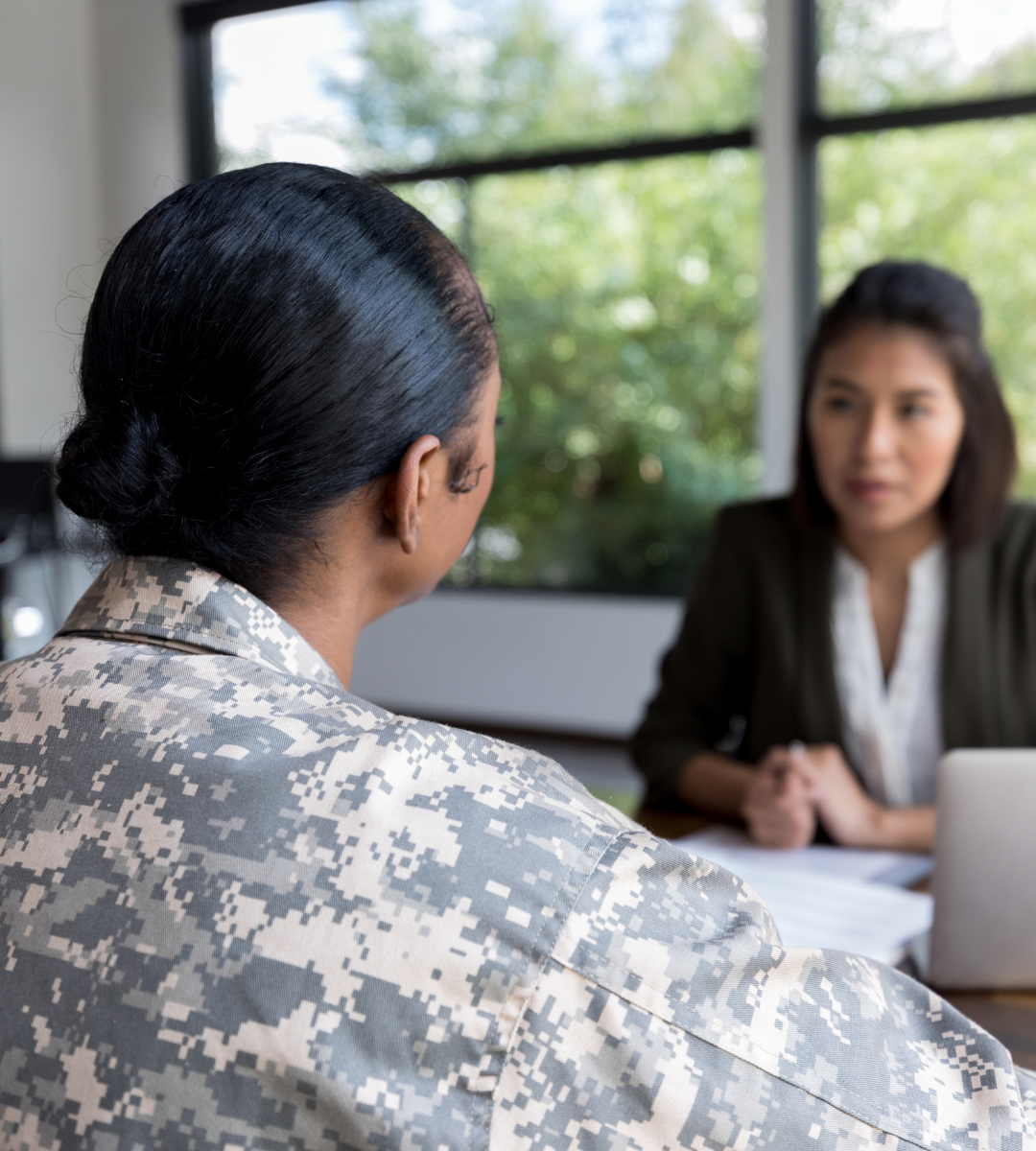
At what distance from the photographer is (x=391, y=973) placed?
1.64ft

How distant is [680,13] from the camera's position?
438 centimetres

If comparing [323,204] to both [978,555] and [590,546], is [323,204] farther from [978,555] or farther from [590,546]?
[590,546]

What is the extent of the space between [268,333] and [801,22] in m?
4.17

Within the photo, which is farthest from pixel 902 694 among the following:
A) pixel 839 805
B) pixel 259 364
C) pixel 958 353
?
pixel 259 364

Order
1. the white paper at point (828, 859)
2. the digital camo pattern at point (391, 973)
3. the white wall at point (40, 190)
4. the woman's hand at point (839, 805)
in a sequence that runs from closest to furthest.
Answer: the digital camo pattern at point (391, 973) < the white paper at point (828, 859) < the woman's hand at point (839, 805) < the white wall at point (40, 190)

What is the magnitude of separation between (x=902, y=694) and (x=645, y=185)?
10.9ft

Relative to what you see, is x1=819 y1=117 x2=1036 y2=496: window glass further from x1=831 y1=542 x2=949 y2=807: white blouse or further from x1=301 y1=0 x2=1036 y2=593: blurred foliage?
x1=831 y1=542 x2=949 y2=807: white blouse

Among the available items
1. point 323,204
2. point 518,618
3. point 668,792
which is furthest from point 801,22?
point 323,204

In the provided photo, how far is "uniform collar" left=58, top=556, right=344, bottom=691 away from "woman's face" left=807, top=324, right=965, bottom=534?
1.12 meters

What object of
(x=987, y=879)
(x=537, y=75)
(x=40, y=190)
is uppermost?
(x=537, y=75)

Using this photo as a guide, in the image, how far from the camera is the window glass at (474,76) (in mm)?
4414

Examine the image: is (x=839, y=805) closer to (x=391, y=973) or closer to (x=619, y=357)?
(x=391, y=973)

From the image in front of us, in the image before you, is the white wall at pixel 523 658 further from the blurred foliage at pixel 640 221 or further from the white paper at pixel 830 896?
the white paper at pixel 830 896

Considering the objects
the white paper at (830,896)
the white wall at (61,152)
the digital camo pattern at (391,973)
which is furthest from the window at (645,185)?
the digital camo pattern at (391,973)
